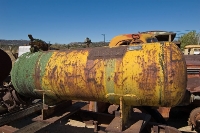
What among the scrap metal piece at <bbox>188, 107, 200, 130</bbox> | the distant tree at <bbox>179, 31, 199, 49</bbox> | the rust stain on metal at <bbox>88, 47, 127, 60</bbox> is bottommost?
the scrap metal piece at <bbox>188, 107, 200, 130</bbox>

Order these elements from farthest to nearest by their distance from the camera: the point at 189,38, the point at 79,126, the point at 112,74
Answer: the point at 189,38
the point at 79,126
the point at 112,74

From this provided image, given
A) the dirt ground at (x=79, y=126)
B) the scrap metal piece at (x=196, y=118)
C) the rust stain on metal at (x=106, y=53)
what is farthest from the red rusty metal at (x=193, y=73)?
the rust stain on metal at (x=106, y=53)

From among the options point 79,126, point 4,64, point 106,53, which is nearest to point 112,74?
point 106,53

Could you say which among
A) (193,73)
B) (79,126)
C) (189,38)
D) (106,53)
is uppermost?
(189,38)

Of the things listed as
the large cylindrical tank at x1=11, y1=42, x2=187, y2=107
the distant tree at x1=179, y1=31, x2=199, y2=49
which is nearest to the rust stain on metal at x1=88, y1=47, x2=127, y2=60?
the large cylindrical tank at x1=11, y1=42, x2=187, y2=107

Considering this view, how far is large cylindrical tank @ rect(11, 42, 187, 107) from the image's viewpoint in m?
2.21

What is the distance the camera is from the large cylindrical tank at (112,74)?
2.21 metres

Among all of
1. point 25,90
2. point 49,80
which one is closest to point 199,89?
point 49,80

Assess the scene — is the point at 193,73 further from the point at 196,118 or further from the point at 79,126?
the point at 79,126

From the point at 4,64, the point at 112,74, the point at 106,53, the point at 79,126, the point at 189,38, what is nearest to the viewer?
the point at 112,74

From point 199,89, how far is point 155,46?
8.07 ft

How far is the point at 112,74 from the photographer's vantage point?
→ 240 cm

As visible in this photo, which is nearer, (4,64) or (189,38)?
(4,64)

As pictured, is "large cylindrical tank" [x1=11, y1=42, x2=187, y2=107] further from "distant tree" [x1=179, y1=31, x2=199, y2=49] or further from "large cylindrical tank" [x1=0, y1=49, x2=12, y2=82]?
"distant tree" [x1=179, y1=31, x2=199, y2=49]
